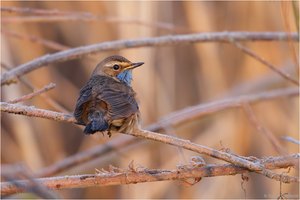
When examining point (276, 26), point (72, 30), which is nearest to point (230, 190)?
point (276, 26)

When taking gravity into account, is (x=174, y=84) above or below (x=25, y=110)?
above

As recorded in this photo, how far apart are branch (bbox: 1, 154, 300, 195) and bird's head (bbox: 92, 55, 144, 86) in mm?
1296

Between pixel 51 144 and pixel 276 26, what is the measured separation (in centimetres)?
233

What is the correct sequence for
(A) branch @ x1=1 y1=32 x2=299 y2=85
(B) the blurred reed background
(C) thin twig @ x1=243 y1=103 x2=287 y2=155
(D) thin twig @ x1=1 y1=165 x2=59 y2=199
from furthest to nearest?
(B) the blurred reed background
(A) branch @ x1=1 y1=32 x2=299 y2=85
(C) thin twig @ x1=243 y1=103 x2=287 y2=155
(D) thin twig @ x1=1 y1=165 x2=59 y2=199

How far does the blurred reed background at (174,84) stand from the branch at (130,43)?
4.91 feet

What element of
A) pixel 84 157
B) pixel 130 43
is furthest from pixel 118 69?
pixel 84 157

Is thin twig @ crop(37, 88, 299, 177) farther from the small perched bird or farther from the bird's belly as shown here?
the bird's belly

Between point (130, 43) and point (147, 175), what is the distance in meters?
1.47

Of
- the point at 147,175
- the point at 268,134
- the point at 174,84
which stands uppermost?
the point at 174,84

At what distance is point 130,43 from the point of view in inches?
160

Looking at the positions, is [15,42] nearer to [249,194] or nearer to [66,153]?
[66,153]

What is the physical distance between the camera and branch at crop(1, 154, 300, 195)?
2.61 metres

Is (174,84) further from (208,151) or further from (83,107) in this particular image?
(208,151)

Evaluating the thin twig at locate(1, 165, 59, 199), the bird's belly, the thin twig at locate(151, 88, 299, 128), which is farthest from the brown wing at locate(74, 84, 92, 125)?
the thin twig at locate(151, 88, 299, 128)
